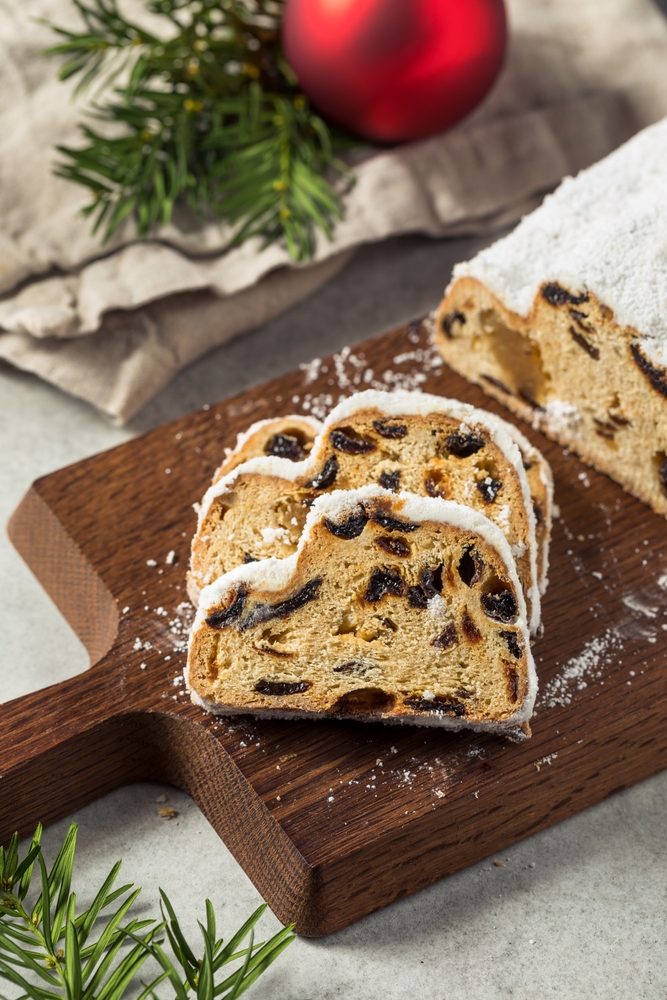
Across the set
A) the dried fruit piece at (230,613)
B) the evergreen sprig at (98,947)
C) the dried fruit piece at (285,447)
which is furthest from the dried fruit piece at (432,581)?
the evergreen sprig at (98,947)

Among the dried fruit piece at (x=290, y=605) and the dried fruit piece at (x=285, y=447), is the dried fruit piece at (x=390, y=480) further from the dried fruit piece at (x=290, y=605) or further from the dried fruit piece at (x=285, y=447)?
the dried fruit piece at (x=290, y=605)

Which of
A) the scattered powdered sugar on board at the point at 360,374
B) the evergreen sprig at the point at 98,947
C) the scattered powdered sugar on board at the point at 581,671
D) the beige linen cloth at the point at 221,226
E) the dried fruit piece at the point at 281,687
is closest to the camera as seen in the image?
the evergreen sprig at the point at 98,947

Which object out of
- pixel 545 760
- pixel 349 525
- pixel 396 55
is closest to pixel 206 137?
pixel 396 55

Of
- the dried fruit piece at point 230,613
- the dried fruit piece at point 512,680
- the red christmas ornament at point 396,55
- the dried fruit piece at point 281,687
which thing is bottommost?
the dried fruit piece at point 512,680

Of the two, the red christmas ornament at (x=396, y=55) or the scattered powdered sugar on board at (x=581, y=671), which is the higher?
the red christmas ornament at (x=396, y=55)

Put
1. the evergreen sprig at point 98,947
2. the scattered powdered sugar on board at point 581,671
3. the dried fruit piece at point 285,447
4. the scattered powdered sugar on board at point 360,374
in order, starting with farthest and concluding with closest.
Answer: the scattered powdered sugar on board at point 360,374, the dried fruit piece at point 285,447, the scattered powdered sugar on board at point 581,671, the evergreen sprig at point 98,947

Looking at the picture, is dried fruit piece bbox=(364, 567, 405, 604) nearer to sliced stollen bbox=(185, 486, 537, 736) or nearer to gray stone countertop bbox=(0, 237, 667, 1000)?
sliced stollen bbox=(185, 486, 537, 736)
